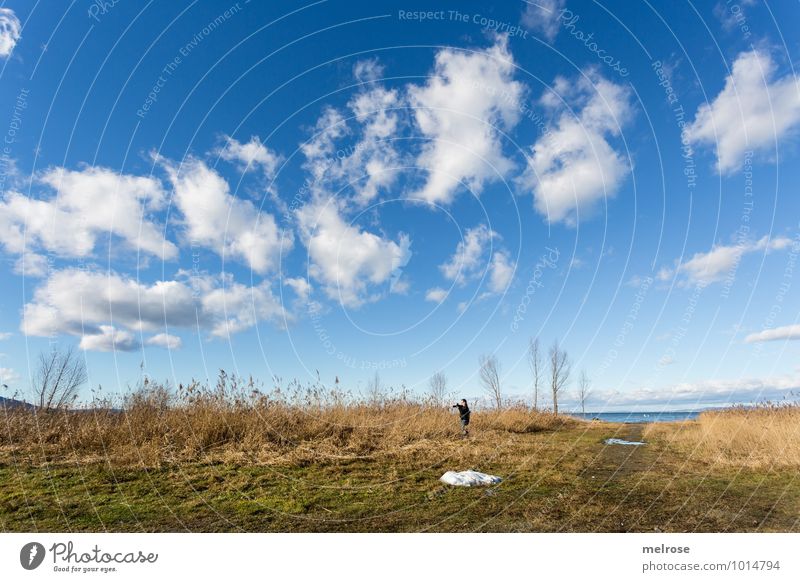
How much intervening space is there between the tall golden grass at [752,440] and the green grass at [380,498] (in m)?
1.43

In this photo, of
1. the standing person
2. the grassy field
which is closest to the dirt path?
the grassy field

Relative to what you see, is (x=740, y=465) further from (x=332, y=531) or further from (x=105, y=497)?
(x=105, y=497)

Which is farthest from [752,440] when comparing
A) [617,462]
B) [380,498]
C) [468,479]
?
[380,498]

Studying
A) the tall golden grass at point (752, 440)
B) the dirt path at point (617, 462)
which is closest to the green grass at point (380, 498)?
the dirt path at point (617, 462)

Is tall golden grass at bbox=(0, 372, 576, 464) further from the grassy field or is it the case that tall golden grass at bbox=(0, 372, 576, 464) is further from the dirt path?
the dirt path

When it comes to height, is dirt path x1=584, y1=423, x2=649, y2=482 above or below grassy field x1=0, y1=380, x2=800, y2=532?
below

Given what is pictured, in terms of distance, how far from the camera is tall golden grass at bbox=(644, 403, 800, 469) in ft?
40.1

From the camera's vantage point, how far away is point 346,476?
1015 centimetres

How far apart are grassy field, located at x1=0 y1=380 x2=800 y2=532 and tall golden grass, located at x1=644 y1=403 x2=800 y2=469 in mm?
74

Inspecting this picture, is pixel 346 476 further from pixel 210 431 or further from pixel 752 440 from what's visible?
pixel 752 440

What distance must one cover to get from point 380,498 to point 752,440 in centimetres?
1339
